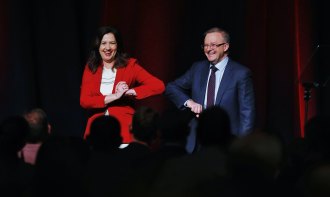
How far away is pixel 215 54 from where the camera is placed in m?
5.31

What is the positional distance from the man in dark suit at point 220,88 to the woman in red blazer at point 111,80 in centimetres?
24

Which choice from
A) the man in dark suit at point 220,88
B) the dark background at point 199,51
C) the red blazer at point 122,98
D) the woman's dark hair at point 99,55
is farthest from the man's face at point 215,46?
the dark background at point 199,51

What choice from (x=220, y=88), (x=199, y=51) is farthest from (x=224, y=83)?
(x=199, y=51)

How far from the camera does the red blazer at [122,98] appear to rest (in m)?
5.38

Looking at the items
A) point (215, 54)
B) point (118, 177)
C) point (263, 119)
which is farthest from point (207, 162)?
point (263, 119)

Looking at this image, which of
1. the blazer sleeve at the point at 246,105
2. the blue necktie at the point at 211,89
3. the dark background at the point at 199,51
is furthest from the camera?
the dark background at the point at 199,51

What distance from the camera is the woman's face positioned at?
215 inches

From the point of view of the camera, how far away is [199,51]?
643 centimetres

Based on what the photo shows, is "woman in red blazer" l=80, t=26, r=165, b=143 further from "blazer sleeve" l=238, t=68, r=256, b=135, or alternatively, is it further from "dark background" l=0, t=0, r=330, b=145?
"dark background" l=0, t=0, r=330, b=145

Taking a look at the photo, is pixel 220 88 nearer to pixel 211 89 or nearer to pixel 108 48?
pixel 211 89

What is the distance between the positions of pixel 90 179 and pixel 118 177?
0.43ft

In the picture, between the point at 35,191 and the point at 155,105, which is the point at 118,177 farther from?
the point at 155,105

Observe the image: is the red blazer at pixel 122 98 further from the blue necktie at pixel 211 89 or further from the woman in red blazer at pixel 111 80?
the blue necktie at pixel 211 89

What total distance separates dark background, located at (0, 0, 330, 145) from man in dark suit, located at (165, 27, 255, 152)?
1.00m
